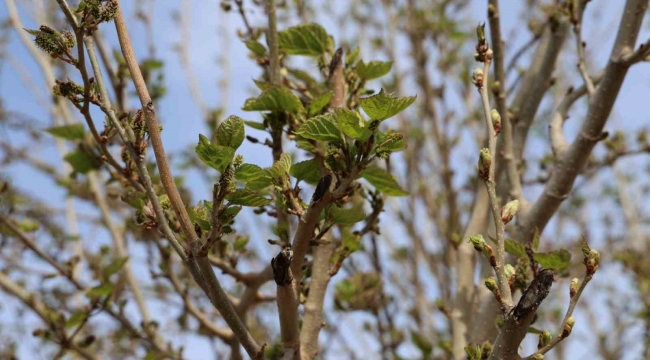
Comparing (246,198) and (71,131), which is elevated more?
(71,131)

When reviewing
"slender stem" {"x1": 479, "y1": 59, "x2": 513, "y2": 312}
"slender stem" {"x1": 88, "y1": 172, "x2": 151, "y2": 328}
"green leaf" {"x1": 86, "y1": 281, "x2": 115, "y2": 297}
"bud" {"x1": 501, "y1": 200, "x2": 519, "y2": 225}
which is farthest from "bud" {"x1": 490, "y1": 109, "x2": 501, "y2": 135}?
"slender stem" {"x1": 88, "y1": 172, "x2": 151, "y2": 328}

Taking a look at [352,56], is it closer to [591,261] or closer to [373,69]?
[373,69]

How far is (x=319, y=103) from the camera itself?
1327mm

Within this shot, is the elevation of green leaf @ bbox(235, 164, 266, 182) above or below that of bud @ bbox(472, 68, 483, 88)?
below

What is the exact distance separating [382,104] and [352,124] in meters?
0.07

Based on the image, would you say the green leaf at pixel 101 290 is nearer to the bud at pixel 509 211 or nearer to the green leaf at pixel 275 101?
the green leaf at pixel 275 101

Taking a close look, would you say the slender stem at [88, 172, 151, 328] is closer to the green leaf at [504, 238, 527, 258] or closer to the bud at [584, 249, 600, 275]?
the green leaf at [504, 238, 527, 258]

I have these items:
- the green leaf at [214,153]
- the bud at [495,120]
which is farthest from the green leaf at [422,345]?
the green leaf at [214,153]

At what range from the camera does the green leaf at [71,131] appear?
1.66 metres

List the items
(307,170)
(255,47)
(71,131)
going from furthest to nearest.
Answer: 1. (71,131)
2. (255,47)
3. (307,170)

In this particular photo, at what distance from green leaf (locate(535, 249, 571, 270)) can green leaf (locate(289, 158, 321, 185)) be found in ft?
1.81

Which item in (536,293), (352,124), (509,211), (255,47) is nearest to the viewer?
(536,293)

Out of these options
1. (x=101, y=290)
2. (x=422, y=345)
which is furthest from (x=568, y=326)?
(x=101, y=290)

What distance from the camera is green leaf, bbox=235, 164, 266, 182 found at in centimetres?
100
